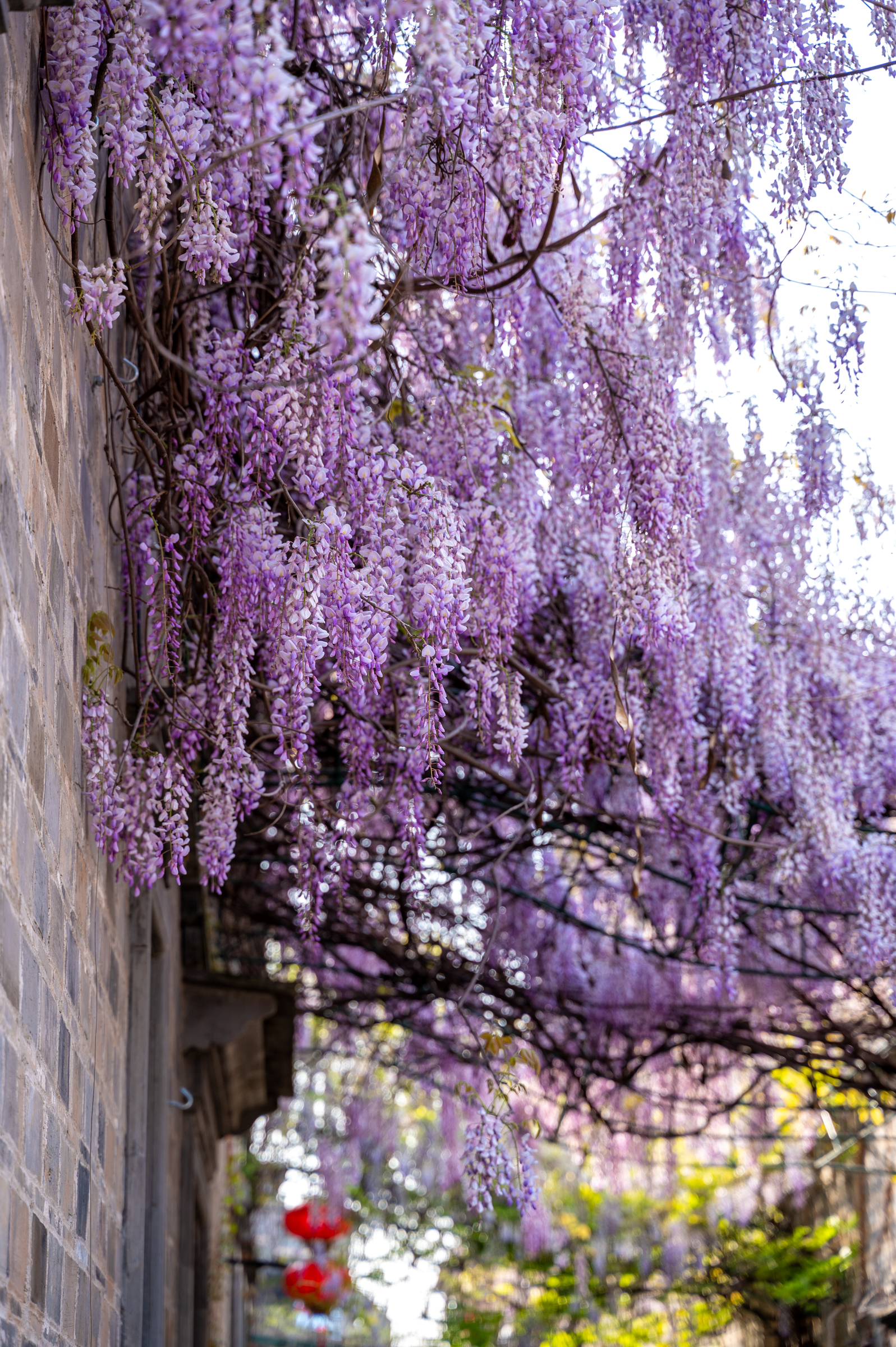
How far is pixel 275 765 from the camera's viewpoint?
4.21m

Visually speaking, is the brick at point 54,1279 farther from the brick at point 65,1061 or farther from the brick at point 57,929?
the brick at point 57,929

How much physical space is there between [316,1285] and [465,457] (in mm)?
9014

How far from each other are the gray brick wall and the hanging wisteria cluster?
11cm

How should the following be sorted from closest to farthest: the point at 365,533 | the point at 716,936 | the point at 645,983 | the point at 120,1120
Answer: the point at 365,533 < the point at 120,1120 < the point at 716,936 < the point at 645,983

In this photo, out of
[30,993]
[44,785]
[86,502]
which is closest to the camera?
[30,993]

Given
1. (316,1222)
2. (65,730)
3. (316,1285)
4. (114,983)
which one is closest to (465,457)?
(114,983)

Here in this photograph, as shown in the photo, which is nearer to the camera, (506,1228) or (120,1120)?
(120,1120)

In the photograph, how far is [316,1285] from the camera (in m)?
11.1

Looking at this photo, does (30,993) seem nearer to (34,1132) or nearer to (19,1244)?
(34,1132)

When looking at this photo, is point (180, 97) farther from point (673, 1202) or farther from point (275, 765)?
point (673, 1202)

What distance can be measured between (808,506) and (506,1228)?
905cm

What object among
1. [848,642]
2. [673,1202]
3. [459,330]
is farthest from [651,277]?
[673,1202]

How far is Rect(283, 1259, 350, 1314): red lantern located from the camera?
11109 millimetres

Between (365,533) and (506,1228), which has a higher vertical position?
(365,533)
